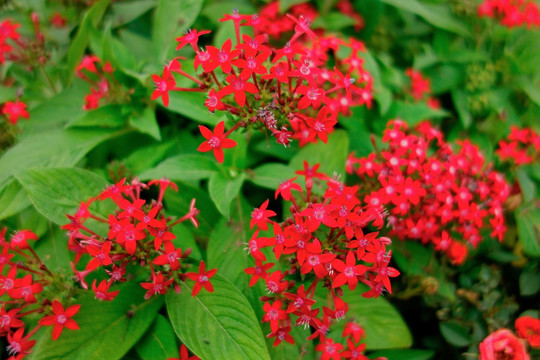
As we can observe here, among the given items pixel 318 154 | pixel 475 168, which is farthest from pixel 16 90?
pixel 475 168

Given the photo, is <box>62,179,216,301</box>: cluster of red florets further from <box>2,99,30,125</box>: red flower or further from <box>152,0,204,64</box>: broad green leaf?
<box>152,0,204,64</box>: broad green leaf

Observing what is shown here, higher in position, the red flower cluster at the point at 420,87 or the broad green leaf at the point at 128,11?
the broad green leaf at the point at 128,11

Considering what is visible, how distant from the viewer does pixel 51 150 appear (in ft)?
5.89

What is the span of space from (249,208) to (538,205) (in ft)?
4.74

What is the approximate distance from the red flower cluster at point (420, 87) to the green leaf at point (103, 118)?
1601 mm

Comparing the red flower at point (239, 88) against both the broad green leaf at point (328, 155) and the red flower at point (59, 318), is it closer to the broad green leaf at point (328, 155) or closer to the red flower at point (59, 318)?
the broad green leaf at point (328, 155)

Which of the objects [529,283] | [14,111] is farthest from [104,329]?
[529,283]

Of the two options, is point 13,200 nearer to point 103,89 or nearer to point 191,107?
point 103,89

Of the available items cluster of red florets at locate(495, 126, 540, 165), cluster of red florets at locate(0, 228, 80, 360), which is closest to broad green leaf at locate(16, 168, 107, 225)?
cluster of red florets at locate(0, 228, 80, 360)

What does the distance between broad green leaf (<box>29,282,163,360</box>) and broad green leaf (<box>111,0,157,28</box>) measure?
1.63 m

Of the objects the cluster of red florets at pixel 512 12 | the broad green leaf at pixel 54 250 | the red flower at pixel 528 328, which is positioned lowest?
the red flower at pixel 528 328

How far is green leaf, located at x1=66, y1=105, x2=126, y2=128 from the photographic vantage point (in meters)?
1.80

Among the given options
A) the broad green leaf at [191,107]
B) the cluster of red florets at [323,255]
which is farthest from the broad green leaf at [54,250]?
the cluster of red florets at [323,255]

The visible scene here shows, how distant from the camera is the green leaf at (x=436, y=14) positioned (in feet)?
7.36
